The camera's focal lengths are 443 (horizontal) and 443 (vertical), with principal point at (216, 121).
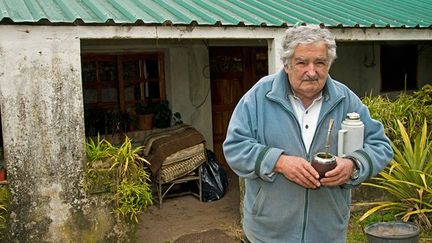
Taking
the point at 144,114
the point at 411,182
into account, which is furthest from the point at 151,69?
the point at 411,182

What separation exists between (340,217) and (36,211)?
2949 millimetres

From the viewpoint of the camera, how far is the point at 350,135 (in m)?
2.19

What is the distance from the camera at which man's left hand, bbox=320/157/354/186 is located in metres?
2.04

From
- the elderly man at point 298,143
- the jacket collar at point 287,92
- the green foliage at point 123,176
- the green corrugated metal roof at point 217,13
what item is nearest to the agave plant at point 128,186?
the green foliage at point 123,176

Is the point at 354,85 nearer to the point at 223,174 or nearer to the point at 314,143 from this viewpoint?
the point at 223,174

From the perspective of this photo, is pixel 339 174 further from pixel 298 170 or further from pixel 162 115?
pixel 162 115

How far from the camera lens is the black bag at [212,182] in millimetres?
6914

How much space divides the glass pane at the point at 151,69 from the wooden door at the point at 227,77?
1.06m

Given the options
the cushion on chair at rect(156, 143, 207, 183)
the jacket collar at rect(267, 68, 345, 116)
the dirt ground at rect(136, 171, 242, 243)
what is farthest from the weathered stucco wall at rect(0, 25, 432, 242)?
the jacket collar at rect(267, 68, 345, 116)

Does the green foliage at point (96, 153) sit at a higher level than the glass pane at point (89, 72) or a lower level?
lower

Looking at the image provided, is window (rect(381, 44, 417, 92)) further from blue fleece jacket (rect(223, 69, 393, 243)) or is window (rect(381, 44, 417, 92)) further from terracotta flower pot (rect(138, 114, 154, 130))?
blue fleece jacket (rect(223, 69, 393, 243))

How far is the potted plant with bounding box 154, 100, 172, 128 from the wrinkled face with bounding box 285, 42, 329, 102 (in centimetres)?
524

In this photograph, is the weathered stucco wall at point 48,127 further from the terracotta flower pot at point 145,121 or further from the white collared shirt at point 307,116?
the terracotta flower pot at point 145,121

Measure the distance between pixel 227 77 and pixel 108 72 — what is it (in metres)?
2.21
